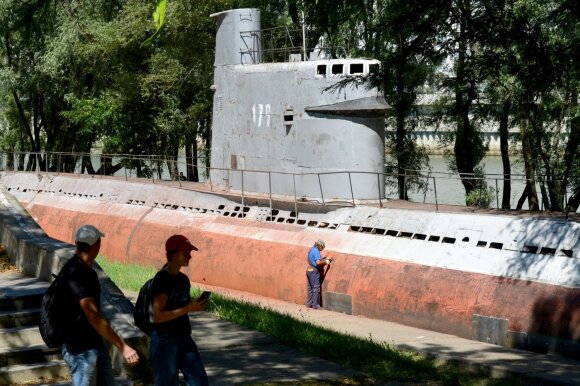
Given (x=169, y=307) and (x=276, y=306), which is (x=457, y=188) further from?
(x=169, y=307)

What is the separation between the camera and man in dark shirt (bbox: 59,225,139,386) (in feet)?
20.1

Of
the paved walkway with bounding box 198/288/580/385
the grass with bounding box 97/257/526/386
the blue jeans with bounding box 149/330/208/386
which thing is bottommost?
the paved walkway with bounding box 198/288/580/385

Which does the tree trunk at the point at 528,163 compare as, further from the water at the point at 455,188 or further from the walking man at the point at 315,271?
the walking man at the point at 315,271

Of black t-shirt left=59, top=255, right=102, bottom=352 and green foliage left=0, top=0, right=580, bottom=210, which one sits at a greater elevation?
green foliage left=0, top=0, right=580, bottom=210

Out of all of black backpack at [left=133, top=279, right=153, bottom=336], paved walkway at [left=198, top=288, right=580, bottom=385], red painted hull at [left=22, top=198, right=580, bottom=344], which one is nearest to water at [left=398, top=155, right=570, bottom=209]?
red painted hull at [left=22, top=198, right=580, bottom=344]

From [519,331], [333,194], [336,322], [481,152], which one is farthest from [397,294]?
[481,152]

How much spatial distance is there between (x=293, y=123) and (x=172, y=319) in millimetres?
12948

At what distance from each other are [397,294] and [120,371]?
25.0 feet

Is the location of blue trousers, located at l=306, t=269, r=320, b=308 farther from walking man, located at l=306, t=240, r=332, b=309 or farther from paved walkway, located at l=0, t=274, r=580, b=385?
paved walkway, located at l=0, t=274, r=580, b=385

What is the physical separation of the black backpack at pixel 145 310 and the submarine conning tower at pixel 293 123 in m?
10.8

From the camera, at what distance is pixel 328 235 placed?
17.9 m

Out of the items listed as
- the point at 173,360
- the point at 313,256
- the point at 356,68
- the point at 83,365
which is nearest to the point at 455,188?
the point at 356,68

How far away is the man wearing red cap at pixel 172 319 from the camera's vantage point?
6.56 metres

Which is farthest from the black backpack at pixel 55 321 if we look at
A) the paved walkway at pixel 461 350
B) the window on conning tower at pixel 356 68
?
the window on conning tower at pixel 356 68
